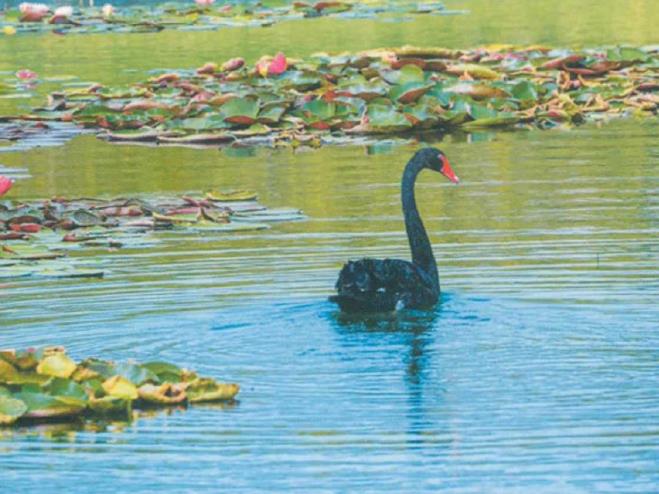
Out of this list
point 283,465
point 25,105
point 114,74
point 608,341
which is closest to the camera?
point 283,465

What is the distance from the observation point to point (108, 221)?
13.1 m

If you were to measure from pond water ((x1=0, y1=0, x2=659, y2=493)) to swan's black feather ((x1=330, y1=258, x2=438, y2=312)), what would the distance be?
13 centimetres

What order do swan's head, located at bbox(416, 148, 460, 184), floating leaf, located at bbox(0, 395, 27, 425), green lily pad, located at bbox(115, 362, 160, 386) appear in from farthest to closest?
1. swan's head, located at bbox(416, 148, 460, 184)
2. green lily pad, located at bbox(115, 362, 160, 386)
3. floating leaf, located at bbox(0, 395, 27, 425)

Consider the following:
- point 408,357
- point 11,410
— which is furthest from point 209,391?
point 408,357

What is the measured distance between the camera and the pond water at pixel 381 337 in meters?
7.05

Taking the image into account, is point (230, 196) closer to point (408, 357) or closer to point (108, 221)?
point (108, 221)

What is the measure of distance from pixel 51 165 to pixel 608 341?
9212 millimetres

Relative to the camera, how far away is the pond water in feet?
23.1

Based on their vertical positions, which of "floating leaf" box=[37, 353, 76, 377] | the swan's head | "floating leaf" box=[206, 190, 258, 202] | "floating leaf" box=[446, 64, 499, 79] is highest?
the swan's head

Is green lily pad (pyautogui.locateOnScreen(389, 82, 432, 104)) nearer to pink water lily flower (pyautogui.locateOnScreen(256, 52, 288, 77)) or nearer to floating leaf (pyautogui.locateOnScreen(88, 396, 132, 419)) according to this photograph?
pink water lily flower (pyautogui.locateOnScreen(256, 52, 288, 77))

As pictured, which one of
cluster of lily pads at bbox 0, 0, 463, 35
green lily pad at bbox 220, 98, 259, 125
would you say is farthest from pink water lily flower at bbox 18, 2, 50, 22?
green lily pad at bbox 220, 98, 259, 125

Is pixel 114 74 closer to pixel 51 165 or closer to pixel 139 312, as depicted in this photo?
pixel 51 165

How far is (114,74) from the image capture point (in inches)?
1019

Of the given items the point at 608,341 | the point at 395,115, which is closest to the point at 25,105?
the point at 395,115
